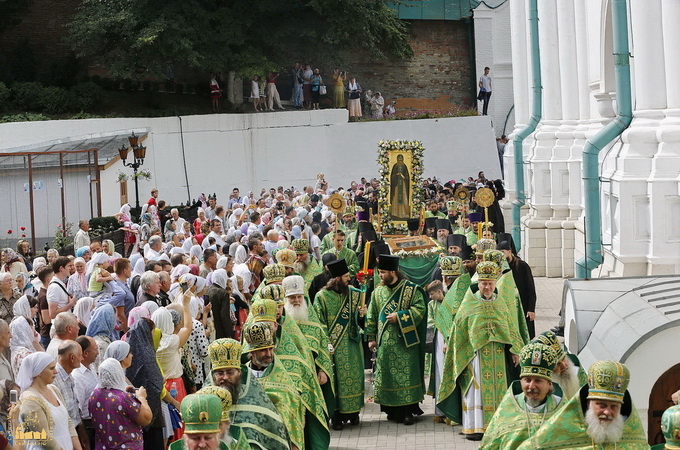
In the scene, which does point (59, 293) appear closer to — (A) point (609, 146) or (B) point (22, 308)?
(B) point (22, 308)

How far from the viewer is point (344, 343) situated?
11680mm

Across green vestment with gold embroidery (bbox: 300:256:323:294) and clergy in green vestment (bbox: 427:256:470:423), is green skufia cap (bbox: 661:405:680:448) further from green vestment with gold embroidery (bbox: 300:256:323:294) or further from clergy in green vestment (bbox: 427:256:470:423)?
green vestment with gold embroidery (bbox: 300:256:323:294)

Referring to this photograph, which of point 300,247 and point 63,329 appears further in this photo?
point 300,247

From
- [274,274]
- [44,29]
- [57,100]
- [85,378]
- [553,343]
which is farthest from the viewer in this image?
[44,29]

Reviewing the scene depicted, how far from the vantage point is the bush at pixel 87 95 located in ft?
125

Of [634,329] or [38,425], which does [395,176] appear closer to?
[634,329]

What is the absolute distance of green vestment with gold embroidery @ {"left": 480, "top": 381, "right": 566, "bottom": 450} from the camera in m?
6.67

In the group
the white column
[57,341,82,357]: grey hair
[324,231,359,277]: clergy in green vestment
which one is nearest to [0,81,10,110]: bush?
[324,231,359,277]: clergy in green vestment

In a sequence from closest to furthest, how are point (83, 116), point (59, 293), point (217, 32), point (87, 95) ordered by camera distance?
point (59, 293) → point (83, 116) → point (87, 95) → point (217, 32)

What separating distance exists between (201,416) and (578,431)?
1895 mm

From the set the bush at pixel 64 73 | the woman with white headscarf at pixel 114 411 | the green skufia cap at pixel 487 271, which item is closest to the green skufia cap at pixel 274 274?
the green skufia cap at pixel 487 271

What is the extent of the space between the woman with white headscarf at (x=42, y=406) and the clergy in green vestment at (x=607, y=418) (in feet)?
9.95

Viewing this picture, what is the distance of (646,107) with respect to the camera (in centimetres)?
1408

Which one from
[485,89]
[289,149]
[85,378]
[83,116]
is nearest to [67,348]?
[85,378]
